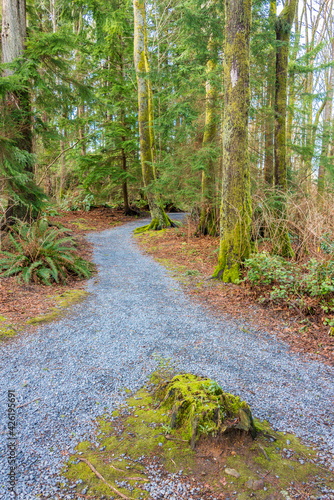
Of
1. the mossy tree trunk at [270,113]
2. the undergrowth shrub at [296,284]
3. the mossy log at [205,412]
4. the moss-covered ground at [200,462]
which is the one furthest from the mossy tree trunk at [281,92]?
the moss-covered ground at [200,462]

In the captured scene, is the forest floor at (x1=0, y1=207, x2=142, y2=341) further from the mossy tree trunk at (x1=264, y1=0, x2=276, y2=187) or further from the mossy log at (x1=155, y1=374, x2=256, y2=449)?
the mossy tree trunk at (x1=264, y1=0, x2=276, y2=187)

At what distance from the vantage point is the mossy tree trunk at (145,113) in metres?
11.2

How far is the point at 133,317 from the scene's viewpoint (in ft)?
14.5

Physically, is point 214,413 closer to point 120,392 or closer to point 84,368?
point 120,392

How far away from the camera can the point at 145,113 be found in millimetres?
11953

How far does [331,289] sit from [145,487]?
3427 millimetres

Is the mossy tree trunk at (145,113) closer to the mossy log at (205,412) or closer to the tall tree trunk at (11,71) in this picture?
the tall tree trunk at (11,71)

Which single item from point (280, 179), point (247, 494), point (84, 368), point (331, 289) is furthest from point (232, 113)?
point (247, 494)

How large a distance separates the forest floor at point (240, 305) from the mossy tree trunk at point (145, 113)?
3.74m

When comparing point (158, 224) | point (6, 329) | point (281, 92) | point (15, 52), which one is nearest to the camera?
point (6, 329)

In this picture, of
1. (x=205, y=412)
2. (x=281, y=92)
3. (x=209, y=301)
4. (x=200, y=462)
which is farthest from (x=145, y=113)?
(x=200, y=462)

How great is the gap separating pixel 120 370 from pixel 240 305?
259cm

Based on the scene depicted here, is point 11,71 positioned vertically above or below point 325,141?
above

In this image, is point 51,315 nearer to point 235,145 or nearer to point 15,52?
point 235,145
